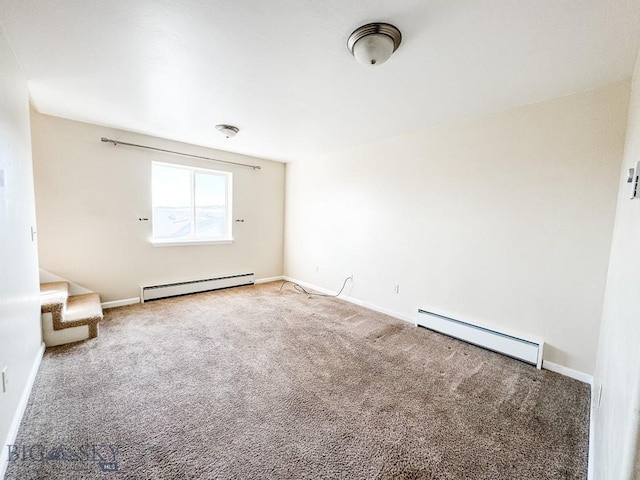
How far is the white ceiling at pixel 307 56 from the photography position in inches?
53.9

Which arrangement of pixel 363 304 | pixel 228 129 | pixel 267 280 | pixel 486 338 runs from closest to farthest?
pixel 486 338 → pixel 228 129 → pixel 363 304 → pixel 267 280

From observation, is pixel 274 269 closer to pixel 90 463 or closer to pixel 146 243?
pixel 146 243

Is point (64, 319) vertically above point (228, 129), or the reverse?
point (228, 129)

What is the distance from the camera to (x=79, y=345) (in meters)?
2.50

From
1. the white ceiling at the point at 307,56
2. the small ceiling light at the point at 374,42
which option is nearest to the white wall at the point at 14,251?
the white ceiling at the point at 307,56

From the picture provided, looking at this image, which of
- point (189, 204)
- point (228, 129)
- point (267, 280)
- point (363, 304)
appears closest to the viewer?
point (228, 129)

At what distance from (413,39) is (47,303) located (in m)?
3.64

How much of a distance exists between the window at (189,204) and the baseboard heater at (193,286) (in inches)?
26.1

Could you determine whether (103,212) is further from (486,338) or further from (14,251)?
(486,338)

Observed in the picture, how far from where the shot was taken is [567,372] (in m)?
2.21

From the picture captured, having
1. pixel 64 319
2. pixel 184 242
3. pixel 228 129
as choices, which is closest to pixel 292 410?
pixel 64 319

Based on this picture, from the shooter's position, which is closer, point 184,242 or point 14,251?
point 14,251

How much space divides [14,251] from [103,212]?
1.98m

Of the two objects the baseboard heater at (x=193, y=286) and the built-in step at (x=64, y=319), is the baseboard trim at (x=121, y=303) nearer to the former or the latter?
the baseboard heater at (x=193, y=286)
